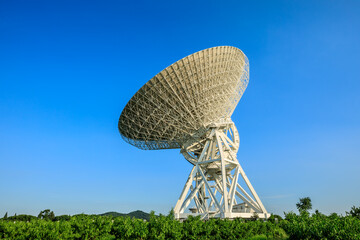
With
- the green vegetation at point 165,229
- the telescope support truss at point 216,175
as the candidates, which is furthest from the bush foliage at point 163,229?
the telescope support truss at point 216,175

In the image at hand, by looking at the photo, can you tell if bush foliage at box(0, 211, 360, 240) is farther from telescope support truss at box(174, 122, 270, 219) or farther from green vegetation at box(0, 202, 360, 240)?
telescope support truss at box(174, 122, 270, 219)

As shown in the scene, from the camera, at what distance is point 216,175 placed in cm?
3128

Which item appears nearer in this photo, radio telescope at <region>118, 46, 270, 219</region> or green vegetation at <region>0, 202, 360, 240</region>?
green vegetation at <region>0, 202, 360, 240</region>

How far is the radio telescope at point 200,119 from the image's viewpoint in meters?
24.7

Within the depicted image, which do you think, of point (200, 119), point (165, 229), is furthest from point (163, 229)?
point (200, 119)

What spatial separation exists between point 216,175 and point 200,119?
7.76 metres

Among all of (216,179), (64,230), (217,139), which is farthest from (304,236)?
(216,179)

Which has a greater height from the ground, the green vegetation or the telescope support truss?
the telescope support truss

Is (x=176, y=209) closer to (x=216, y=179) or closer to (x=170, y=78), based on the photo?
(x=216, y=179)

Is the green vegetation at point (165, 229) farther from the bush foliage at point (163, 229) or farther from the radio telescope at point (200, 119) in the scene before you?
the radio telescope at point (200, 119)

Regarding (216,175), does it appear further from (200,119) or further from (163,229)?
(163,229)

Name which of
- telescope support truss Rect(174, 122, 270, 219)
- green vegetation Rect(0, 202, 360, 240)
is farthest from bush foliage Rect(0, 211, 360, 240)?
telescope support truss Rect(174, 122, 270, 219)

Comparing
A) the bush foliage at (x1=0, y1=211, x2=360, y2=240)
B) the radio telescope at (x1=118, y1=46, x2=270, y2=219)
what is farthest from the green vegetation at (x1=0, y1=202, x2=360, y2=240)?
the radio telescope at (x1=118, y1=46, x2=270, y2=219)

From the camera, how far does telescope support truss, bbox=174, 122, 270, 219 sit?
86.3 feet
